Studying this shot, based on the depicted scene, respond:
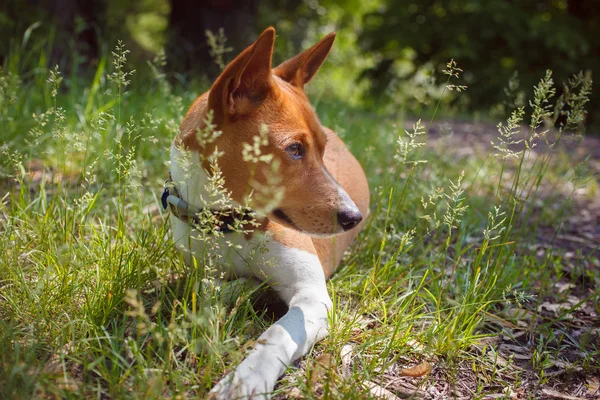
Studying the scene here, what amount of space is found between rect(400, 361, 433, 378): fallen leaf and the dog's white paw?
632 mm

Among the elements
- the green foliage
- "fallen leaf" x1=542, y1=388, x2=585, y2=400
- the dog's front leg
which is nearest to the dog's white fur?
the dog's front leg

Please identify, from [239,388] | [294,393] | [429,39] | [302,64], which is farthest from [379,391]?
[429,39]

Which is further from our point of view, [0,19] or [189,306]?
[0,19]

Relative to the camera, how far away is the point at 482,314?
2490 millimetres

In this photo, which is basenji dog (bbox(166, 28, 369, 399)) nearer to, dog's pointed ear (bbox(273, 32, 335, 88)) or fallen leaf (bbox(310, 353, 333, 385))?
fallen leaf (bbox(310, 353, 333, 385))

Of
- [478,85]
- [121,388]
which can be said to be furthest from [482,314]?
[478,85]

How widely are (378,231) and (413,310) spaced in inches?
32.9

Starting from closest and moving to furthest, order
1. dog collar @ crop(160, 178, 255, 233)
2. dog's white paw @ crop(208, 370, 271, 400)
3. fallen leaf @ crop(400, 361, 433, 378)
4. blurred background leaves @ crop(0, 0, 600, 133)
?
dog's white paw @ crop(208, 370, 271, 400)
fallen leaf @ crop(400, 361, 433, 378)
dog collar @ crop(160, 178, 255, 233)
blurred background leaves @ crop(0, 0, 600, 133)

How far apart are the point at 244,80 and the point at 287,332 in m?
0.99

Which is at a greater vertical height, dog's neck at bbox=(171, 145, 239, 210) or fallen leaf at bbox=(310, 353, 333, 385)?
dog's neck at bbox=(171, 145, 239, 210)

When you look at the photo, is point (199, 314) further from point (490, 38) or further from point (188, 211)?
point (490, 38)

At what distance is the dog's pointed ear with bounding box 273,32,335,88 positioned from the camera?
8.80 ft

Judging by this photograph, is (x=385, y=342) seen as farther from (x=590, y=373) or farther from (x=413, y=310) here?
(x=590, y=373)

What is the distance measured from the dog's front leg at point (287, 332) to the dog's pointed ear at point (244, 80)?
693mm
